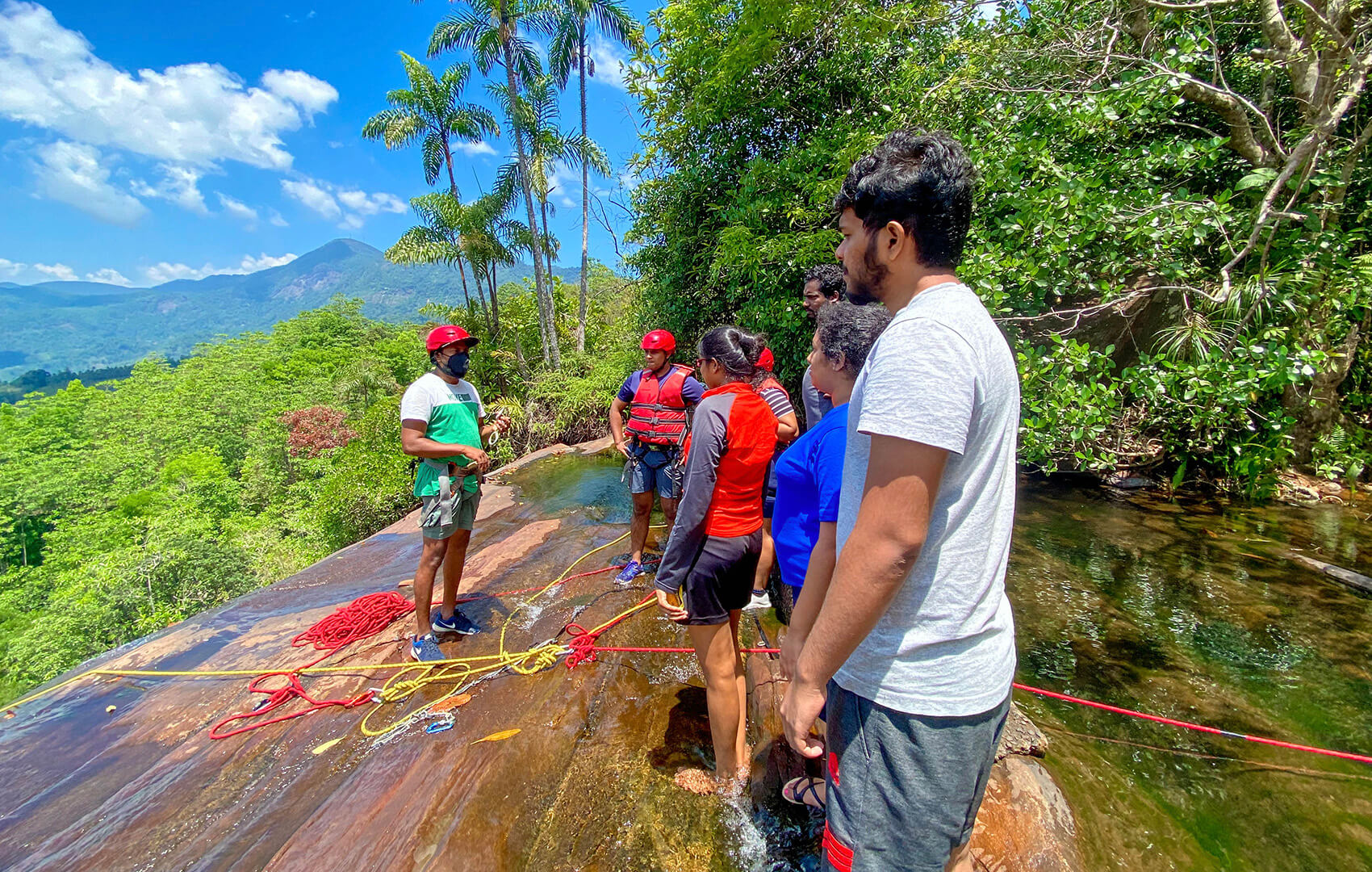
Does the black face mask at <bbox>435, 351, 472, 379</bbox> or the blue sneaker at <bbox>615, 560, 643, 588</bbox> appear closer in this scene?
the black face mask at <bbox>435, 351, 472, 379</bbox>

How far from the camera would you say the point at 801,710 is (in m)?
1.26

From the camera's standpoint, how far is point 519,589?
5.09 m

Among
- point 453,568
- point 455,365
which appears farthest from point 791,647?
point 455,365

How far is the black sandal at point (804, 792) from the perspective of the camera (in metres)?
2.42

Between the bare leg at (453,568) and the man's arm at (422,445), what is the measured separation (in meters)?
0.60

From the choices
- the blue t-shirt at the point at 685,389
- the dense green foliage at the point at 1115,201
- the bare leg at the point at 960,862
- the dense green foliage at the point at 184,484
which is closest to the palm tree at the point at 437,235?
the dense green foliage at the point at 184,484

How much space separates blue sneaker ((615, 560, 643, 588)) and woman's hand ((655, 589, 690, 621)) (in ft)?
8.29

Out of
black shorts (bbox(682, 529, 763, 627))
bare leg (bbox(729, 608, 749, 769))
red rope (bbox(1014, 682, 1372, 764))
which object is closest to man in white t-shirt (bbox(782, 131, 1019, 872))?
black shorts (bbox(682, 529, 763, 627))

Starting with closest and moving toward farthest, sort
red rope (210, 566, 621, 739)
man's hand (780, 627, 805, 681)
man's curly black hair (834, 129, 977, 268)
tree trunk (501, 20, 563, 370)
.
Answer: man's curly black hair (834, 129, 977, 268) → man's hand (780, 627, 805, 681) → red rope (210, 566, 621, 739) → tree trunk (501, 20, 563, 370)

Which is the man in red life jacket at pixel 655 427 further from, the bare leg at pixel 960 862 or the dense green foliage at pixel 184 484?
the dense green foliage at pixel 184 484

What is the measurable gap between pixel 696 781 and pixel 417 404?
9.43 ft

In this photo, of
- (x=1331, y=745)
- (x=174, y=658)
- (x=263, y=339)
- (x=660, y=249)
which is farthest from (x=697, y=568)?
(x=263, y=339)

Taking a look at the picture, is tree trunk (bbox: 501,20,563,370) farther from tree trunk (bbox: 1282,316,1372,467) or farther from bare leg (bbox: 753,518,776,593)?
tree trunk (bbox: 1282,316,1372,467)

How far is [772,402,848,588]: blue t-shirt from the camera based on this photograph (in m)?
1.67
